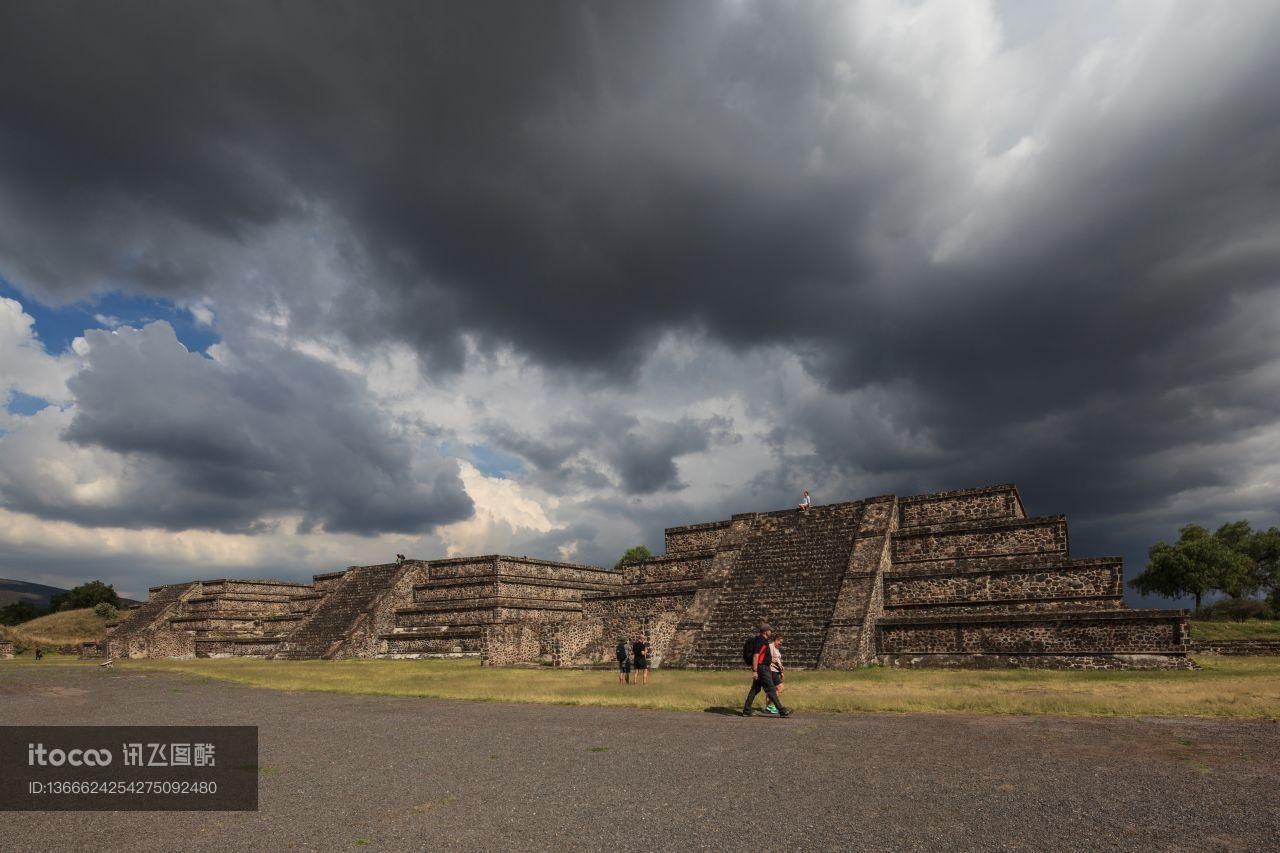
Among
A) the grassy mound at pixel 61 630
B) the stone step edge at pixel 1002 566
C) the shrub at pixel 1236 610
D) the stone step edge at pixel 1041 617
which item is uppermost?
the stone step edge at pixel 1002 566

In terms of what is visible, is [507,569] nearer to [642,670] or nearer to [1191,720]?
[642,670]

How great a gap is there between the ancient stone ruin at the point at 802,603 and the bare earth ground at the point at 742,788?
393 inches

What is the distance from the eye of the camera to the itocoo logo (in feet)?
27.8

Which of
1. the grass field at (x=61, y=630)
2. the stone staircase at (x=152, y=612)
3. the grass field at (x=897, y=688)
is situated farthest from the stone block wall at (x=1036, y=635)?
the grass field at (x=61, y=630)

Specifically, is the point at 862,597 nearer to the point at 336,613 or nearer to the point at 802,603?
the point at 802,603

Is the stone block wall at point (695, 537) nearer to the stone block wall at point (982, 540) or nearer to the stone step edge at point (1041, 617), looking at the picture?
the stone block wall at point (982, 540)

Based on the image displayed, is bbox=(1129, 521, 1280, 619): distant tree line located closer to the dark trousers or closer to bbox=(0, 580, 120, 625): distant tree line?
the dark trousers

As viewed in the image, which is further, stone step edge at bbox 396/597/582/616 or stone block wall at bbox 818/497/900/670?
stone step edge at bbox 396/597/582/616

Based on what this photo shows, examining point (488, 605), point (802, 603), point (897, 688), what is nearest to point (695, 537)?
point (802, 603)

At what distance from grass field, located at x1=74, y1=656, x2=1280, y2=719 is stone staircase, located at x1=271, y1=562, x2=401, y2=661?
11104mm

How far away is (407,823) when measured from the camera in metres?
5.84

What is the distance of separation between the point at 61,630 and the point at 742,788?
65.6 metres

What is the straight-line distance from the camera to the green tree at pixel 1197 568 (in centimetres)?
5347

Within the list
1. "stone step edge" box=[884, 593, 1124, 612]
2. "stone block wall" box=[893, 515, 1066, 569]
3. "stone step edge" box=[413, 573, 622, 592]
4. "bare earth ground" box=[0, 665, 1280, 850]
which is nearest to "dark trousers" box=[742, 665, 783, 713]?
"bare earth ground" box=[0, 665, 1280, 850]
